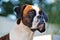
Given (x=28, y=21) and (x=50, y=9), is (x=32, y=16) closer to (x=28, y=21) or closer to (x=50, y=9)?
(x=28, y=21)

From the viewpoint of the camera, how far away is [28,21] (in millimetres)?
2404

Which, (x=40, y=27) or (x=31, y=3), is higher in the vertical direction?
(x=31, y=3)

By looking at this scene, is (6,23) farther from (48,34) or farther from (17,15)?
(48,34)

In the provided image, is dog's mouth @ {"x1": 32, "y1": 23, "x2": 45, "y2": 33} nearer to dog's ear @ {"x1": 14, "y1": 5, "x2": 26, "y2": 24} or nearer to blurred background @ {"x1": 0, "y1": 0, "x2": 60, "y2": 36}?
blurred background @ {"x1": 0, "y1": 0, "x2": 60, "y2": 36}

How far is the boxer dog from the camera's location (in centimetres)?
240

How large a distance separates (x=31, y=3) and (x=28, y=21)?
0.17m

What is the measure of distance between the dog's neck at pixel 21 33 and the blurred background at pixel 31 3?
0.16 feet

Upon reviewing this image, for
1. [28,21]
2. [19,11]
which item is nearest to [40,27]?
[28,21]

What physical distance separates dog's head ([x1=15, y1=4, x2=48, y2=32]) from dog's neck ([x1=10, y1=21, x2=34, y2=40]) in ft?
0.12

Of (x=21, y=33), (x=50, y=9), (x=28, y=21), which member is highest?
(x=50, y=9)

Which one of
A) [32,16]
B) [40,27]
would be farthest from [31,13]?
[40,27]

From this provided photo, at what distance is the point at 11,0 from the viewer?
2.47 metres

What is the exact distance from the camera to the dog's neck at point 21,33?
2.42 meters

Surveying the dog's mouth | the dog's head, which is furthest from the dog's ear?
the dog's mouth
